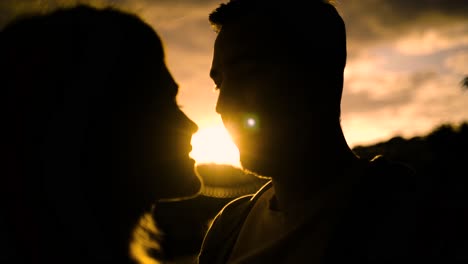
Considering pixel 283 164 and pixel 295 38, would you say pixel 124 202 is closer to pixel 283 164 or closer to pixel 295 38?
pixel 283 164

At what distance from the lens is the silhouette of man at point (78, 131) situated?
1.30m

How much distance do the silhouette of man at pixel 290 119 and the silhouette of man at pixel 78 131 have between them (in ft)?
2.37

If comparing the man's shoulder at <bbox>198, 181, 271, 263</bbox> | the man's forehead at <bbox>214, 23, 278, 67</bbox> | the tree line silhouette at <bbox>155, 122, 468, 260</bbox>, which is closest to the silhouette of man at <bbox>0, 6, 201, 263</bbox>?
the man's forehead at <bbox>214, 23, 278, 67</bbox>

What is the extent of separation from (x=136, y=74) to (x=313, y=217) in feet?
4.46

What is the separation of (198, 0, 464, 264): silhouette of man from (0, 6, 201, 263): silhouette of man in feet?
2.37

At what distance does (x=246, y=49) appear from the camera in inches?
94.9

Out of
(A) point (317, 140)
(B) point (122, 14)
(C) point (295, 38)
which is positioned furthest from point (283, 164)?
(B) point (122, 14)

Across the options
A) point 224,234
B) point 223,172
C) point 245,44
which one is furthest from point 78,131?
point 223,172

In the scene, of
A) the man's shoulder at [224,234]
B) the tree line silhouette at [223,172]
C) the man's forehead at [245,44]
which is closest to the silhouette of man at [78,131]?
the man's forehead at [245,44]

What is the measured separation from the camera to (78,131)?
4.74 feet

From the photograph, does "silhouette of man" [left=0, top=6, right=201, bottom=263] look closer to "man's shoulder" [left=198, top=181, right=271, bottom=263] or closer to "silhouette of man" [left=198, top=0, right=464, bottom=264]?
"silhouette of man" [left=198, top=0, right=464, bottom=264]

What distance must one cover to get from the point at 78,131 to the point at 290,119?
1.39m

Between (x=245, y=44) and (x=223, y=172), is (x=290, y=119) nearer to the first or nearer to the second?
(x=245, y=44)

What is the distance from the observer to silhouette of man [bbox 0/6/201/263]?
1300 mm
